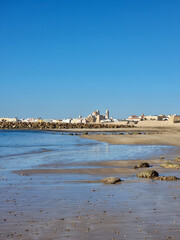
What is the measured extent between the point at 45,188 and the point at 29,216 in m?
3.09

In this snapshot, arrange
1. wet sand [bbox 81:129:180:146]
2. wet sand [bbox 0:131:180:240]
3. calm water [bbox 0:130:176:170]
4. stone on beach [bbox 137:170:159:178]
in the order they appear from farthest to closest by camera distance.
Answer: wet sand [bbox 81:129:180:146], calm water [bbox 0:130:176:170], stone on beach [bbox 137:170:159:178], wet sand [bbox 0:131:180:240]

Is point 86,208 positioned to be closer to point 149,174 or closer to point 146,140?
point 149,174

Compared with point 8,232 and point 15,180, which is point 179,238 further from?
point 15,180

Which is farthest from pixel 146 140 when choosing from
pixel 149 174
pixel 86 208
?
pixel 86 208

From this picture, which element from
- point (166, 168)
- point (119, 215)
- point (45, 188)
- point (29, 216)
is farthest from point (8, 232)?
point (166, 168)

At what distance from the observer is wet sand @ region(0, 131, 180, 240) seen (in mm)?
5781

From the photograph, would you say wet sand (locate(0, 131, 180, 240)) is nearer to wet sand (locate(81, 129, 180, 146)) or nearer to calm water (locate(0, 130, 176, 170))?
calm water (locate(0, 130, 176, 170))

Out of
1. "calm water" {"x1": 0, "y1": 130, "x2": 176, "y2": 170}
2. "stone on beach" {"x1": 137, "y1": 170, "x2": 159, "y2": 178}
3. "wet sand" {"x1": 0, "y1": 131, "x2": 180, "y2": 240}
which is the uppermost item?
"stone on beach" {"x1": 137, "y1": 170, "x2": 159, "y2": 178}

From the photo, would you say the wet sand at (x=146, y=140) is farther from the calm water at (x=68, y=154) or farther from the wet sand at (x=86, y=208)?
the wet sand at (x=86, y=208)

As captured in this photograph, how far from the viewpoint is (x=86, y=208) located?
7449 mm

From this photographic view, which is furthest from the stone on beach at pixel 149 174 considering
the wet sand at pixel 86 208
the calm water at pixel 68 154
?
the calm water at pixel 68 154

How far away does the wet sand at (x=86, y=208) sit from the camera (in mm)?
5781

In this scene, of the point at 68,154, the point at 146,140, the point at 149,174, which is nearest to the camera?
the point at 149,174

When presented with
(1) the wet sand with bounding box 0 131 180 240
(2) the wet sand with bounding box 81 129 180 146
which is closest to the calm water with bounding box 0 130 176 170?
(1) the wet sand with bounding box 0 131 180 240
